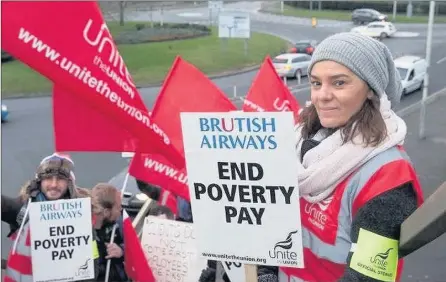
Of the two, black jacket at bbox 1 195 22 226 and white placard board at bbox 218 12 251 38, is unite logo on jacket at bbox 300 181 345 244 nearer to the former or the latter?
black jacket at bbox 1 195 22 226

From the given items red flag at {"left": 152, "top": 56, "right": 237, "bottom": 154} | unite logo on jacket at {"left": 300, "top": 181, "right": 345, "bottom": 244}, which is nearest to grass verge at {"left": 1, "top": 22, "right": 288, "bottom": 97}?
red flag at {"left": 152, "top": 56, "right": 237, "bottom": 154}

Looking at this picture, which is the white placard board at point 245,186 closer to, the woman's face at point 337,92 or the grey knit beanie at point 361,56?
the woman's face at point 337,92

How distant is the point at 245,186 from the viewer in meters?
2.28

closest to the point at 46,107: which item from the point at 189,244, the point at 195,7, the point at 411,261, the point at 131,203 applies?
the point at 195,7

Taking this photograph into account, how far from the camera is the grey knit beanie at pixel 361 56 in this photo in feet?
6.88

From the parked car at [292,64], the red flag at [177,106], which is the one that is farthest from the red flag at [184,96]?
the parked car at [292,64]

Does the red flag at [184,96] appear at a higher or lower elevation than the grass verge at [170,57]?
higher

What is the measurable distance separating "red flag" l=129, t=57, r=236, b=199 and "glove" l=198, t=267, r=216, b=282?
82cm

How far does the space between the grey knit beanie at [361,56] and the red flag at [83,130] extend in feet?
6.40

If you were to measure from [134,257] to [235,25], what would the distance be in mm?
17769

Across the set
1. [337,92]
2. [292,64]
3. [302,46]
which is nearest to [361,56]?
[337,92]

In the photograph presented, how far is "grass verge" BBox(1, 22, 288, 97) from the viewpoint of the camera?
854 inches

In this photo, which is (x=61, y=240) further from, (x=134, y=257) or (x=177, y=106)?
(x=177, y=106)

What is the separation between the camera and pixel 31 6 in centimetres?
329
